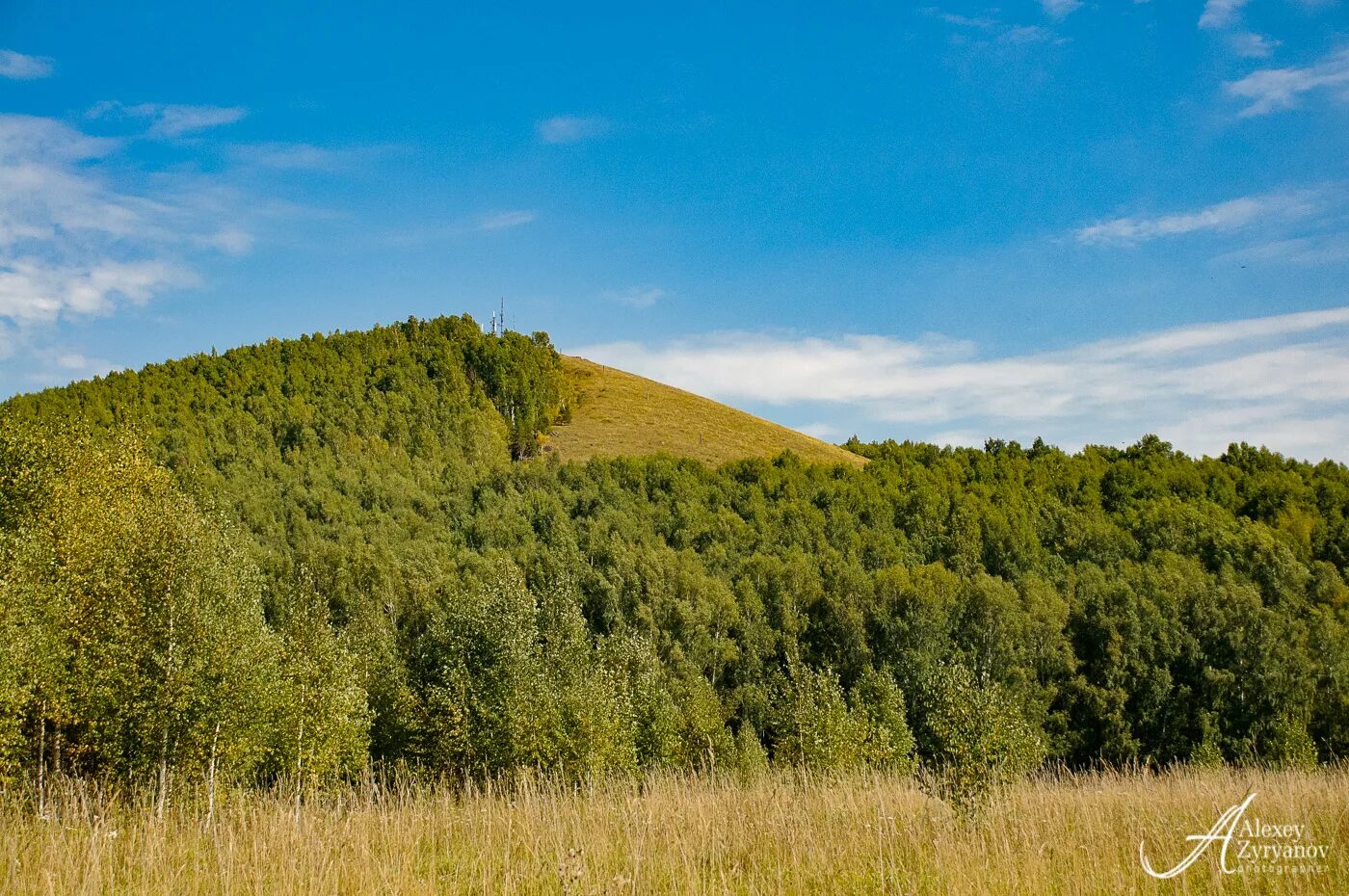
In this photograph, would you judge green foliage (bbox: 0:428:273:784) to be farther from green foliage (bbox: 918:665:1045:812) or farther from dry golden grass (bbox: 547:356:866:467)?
dry golden grass (bbox: 547:356:866:467)

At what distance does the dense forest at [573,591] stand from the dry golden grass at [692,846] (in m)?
1.72

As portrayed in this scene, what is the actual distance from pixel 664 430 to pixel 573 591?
5348cm

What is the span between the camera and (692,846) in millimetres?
9297

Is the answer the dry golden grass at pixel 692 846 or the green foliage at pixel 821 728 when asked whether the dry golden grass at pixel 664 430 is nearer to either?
the green foliage at pixel 821 728

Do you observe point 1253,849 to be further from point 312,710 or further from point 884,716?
point 884,716

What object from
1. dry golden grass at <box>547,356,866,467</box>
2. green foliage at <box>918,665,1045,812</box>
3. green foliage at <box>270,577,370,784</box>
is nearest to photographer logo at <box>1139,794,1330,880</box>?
green foliage at <box>918,665,1045,812</box>

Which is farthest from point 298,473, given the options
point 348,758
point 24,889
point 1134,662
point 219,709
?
point 24,889

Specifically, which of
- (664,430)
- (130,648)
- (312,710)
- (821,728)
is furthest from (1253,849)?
(664,430)

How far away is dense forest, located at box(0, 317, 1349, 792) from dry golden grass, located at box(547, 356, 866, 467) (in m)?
6.57

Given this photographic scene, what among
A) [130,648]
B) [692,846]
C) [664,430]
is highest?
[664,430]

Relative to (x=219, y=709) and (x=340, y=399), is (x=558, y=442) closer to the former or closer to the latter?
(x=340, y=399)

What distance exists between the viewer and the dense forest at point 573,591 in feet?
75.7

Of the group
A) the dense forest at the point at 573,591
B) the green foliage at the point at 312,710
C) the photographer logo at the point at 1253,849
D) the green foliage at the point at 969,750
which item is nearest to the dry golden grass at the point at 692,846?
the photographer logo at the point at 1253,849

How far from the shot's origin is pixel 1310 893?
23.7 feet
